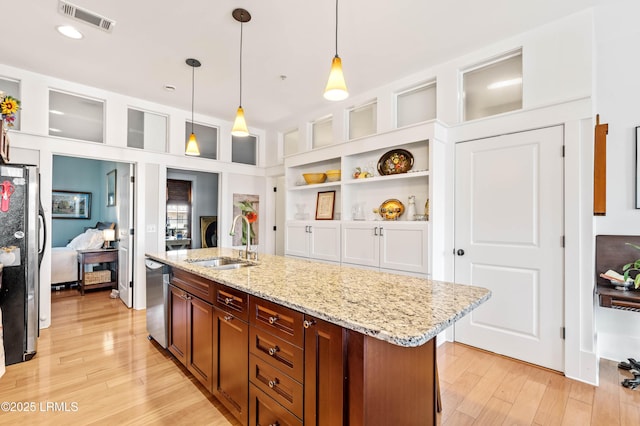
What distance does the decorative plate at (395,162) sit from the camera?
3.49 meters

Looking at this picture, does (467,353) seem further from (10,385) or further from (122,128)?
(122,128)

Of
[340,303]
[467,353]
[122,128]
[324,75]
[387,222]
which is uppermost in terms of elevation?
[324,75]

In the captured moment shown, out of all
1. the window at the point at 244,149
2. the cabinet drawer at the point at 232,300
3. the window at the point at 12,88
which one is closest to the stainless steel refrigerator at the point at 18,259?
the window at the point at 12,88

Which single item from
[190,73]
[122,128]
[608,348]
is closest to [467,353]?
[608,348]

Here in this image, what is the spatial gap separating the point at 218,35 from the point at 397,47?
5.42ft

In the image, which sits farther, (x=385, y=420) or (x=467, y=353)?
(x=467, y=353)

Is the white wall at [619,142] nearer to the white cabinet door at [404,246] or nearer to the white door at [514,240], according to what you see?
the white door at [514,240]

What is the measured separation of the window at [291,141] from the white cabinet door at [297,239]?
4.57 ft

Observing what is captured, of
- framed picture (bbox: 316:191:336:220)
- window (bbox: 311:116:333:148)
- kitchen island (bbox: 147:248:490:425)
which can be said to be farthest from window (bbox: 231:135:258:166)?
kitchen island (bbox: 147:248:490:425)

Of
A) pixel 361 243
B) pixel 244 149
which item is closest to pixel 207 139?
pixel 244 149

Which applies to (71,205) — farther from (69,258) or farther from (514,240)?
(514,240)

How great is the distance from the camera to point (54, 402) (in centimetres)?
214

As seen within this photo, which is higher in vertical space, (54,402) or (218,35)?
(218,35)

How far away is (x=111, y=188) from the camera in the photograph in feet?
20.6
